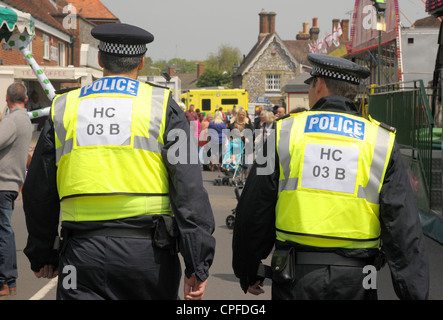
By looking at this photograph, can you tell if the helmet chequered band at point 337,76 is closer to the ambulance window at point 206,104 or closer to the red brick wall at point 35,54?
the red brick wall at point 35,54

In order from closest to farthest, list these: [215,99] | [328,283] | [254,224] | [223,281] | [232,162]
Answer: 1. [328,283]
2. [254,224]
3. [223,281]
4. [232,162]
5. [215,99]

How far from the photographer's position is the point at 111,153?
350 centimetres

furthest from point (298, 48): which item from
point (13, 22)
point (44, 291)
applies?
point (44, 291)

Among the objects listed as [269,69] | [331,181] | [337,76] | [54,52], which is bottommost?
[331,181]

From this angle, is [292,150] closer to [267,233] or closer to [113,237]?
[267,233]

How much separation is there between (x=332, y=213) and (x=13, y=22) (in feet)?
22.9

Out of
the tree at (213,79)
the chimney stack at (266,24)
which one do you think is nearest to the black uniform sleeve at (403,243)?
the chimney stack at (266,24)

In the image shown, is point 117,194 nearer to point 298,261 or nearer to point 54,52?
point 298,261

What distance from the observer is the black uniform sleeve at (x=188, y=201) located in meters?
3.48

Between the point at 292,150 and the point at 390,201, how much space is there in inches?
21.4

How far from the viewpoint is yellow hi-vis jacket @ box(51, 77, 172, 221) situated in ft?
11.3

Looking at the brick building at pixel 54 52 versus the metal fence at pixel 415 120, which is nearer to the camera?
the metal fence at pixel 415 120

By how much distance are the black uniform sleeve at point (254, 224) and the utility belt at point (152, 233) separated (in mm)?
358

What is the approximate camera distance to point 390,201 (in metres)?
3.37
